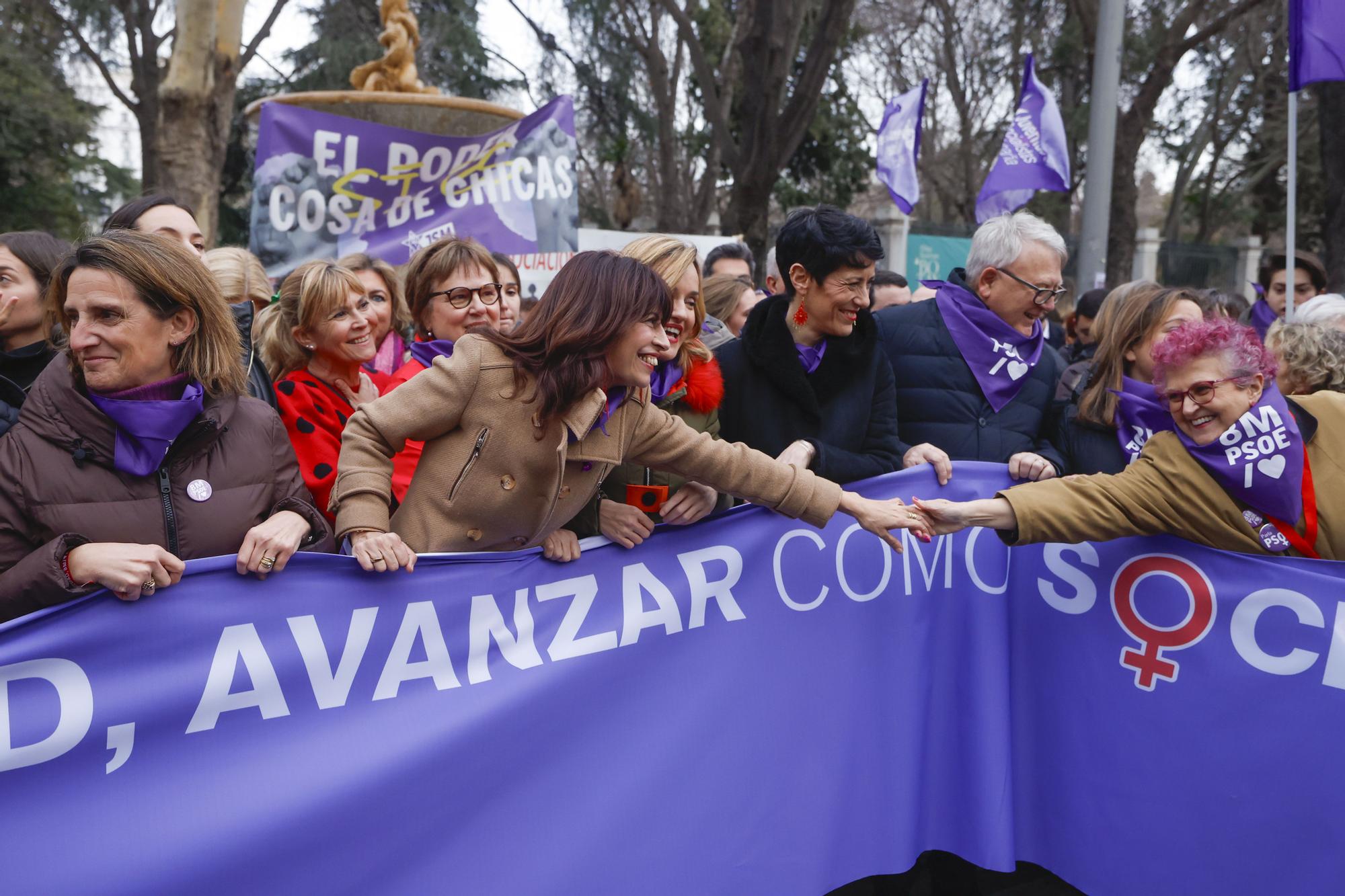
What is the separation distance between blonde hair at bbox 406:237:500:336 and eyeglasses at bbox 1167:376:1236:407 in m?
2.09

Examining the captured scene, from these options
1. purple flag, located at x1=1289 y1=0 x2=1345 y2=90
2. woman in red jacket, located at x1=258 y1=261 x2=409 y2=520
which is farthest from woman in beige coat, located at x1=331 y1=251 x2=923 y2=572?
purple flag, located at x1=1289 y1=0 x2=1345 y2=90

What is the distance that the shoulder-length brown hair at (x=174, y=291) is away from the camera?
235cm

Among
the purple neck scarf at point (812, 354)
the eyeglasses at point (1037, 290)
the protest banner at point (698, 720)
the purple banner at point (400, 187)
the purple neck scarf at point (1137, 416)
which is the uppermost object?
the purple banner at point (400, 187)

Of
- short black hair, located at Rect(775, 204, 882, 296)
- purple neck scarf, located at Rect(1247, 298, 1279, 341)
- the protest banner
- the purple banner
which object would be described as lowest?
the protest banner

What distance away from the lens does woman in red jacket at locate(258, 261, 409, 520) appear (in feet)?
10.7

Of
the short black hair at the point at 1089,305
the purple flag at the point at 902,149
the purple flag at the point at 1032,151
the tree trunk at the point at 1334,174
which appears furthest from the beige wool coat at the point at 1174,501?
the tree trunk at the point at 1334,174

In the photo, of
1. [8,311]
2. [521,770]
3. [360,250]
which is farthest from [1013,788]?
[360,250]

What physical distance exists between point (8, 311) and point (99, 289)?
0.98m

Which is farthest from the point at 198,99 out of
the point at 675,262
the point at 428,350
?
the point at 675,262

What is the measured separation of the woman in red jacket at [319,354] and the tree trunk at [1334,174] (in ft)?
32.5

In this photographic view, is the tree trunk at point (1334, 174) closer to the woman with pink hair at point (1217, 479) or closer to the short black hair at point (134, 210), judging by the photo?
the woman with pink hair at point (1217, 479)

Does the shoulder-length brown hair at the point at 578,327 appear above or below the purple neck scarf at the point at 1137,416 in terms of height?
above

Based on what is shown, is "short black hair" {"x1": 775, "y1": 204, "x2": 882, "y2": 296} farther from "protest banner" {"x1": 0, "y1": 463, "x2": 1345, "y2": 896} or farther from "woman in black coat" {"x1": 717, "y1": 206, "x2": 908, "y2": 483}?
"protest banner" {"x1": 0, "y1": 463, "x2": 1345, "y2": 896}

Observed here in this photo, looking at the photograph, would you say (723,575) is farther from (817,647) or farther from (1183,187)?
(1183,187)
